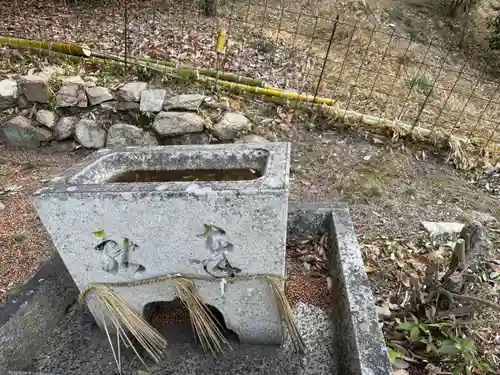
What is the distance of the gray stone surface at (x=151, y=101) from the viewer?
4.09m

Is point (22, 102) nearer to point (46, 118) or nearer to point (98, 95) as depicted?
point (46, 118)

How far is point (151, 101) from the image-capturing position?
13.5 ft

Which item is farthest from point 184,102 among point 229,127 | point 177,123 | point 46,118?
point 46,118

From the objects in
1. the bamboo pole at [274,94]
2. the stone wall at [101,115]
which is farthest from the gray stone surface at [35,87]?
the bamboo pole at [274,94]

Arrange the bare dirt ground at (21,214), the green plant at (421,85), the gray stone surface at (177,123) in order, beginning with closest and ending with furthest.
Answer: the bare dirt ground at (21,214)
the gray stone surface at (177,123)
the green plant at (421,85)

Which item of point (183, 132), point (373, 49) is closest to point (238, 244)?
point (183, 132)

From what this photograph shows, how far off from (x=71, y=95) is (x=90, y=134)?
1.56 ft

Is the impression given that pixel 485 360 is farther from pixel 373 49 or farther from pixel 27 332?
pixel 373 49

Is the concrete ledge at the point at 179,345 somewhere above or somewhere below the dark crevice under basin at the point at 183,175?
below

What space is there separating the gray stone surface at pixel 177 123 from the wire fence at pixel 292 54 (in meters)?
1.08

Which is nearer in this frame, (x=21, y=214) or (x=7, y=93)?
(x=21, y=214)

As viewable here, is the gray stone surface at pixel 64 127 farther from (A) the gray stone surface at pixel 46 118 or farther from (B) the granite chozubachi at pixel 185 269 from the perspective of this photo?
(B) the granite chozubachi at pixel 185 269

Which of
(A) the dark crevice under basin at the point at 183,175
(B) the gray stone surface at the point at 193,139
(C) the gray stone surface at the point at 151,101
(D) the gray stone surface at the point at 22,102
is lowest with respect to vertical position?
(D) the gray stone surface at the point at 22,102

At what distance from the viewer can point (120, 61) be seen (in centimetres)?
456
